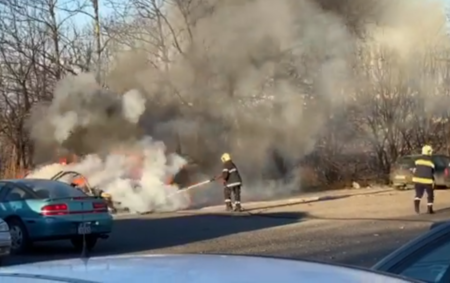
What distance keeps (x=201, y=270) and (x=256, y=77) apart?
108 feet

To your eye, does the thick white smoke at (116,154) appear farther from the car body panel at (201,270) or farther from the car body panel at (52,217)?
the car body panel at (201,270)

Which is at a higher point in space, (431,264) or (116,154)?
(116,154)

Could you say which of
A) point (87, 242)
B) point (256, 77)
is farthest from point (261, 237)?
point (256, 77)

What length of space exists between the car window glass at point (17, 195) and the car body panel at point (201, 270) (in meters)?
12.5

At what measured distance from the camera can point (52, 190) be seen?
15.3m

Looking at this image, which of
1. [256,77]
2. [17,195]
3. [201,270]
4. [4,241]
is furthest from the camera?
[256,77]

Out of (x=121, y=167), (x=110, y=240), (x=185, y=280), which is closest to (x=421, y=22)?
(x=121, y=167)

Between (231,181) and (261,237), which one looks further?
(231,181)

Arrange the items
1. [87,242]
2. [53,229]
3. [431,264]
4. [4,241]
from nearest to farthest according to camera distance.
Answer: [431,264], [4,241], [53,229], [87,242]

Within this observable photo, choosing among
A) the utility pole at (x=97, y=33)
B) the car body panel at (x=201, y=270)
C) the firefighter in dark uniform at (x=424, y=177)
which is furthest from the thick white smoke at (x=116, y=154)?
the car body panel at (x=201, y=270)

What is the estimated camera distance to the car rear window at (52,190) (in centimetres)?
1515

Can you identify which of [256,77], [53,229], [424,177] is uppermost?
[256,77]

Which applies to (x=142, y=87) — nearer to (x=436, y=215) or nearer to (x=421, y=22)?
(x=421, y=22)

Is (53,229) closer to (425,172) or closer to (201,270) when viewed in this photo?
(425,172)
